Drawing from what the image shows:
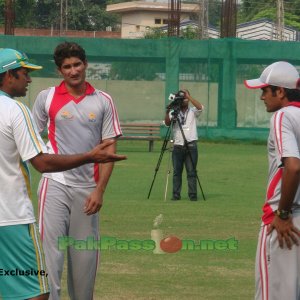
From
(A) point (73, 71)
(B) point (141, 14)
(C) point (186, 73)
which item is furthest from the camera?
(B) point (141, 14)

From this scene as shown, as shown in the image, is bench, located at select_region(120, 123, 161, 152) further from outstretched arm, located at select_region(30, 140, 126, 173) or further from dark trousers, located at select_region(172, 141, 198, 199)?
outstretched arm, located at select_region(30, 140, 126, 173)

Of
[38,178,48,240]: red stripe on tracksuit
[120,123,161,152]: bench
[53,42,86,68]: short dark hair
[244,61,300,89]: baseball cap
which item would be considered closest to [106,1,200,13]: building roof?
[120,123,161,152]: bench

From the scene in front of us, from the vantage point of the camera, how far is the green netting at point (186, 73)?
37.3 meters

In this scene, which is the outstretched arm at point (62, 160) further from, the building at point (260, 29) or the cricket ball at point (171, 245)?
the building at point (260, 29)

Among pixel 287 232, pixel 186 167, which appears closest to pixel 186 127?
pixel 186 167

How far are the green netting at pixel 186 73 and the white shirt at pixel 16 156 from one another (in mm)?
A: 30265

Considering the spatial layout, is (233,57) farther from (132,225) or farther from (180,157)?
(132,225)

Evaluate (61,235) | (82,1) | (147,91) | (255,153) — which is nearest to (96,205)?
(61,235)

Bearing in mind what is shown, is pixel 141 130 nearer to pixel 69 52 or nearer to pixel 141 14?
pixel 69 52

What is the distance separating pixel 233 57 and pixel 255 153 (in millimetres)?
5975

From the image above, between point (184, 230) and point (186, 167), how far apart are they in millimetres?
5039

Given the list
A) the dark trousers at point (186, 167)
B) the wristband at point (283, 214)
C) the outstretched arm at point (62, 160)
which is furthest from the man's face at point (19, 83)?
the dark trousers at point (186, 167)

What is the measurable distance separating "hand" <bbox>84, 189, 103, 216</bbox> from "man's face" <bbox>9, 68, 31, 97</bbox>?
1469 mm

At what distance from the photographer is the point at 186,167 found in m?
20.0
